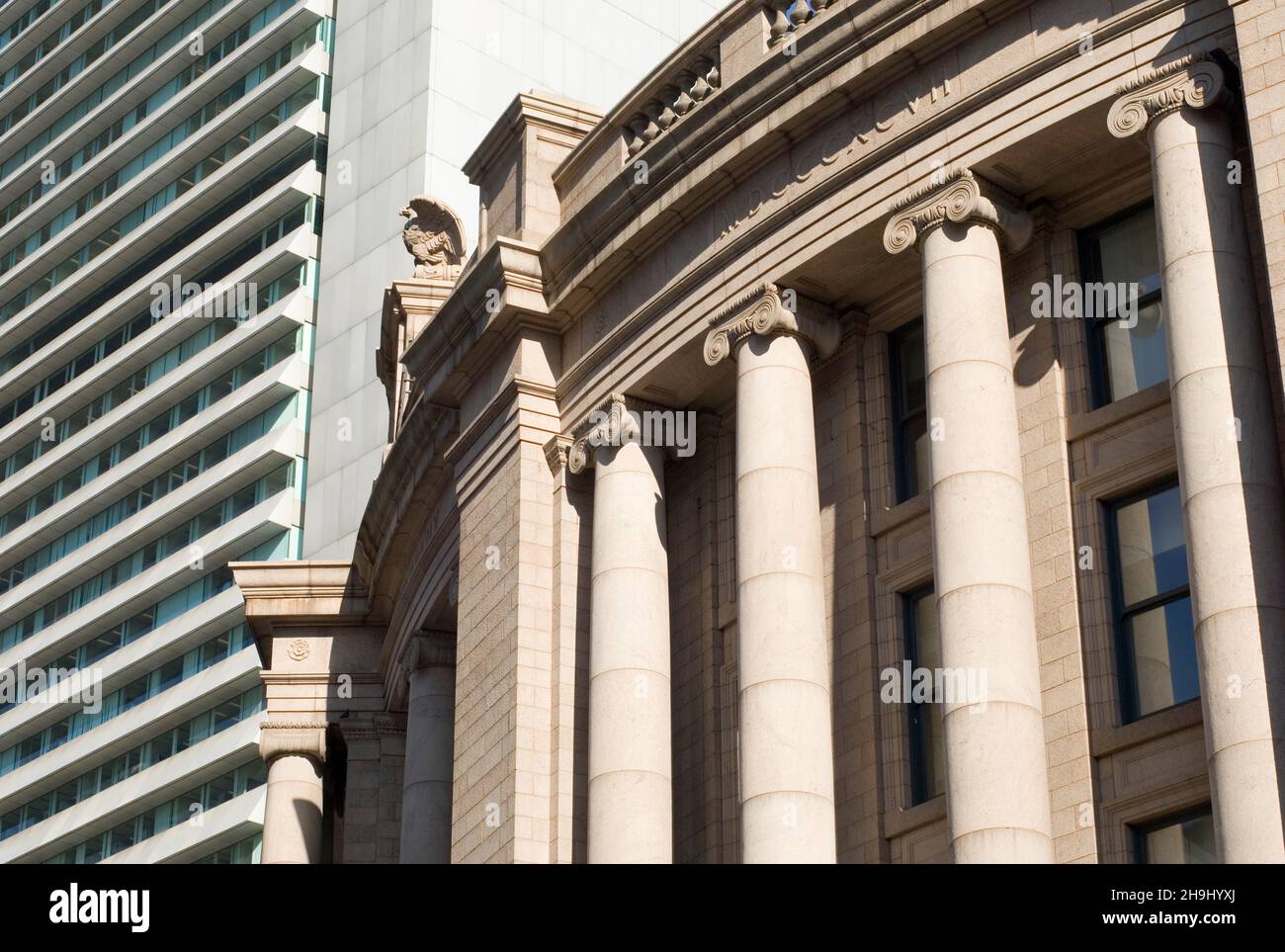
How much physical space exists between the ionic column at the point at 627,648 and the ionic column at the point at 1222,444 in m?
8.82

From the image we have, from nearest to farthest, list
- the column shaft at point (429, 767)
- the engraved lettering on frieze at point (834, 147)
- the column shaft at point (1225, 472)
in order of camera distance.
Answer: the column shaft at point (1225, 472) < the engraved lettering on frieze at point (834, 147) < the column shaft at point (429, 767)

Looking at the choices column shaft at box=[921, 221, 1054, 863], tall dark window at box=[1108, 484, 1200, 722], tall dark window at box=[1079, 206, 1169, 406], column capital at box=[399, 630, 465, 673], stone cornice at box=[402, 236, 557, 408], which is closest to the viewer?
column shaft at box=[921, 221, 1054, 863]

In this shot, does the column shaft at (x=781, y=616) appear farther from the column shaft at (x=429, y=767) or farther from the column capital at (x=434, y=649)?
the column capital at (x=434, y=649)

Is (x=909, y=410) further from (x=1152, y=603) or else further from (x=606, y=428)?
(x=1152, y=603)

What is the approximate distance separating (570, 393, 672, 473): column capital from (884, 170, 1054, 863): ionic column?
5550 millimetres

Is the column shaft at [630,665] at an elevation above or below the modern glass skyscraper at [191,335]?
below

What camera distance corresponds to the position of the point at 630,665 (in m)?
31.0

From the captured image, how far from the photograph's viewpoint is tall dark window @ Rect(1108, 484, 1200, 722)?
2639 centimetres

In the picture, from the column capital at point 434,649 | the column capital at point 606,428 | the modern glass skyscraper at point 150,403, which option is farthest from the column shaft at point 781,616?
the modern glass skyscraper at point 150,403

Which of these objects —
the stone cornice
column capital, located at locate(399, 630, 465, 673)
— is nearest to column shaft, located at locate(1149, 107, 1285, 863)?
the stone cornice

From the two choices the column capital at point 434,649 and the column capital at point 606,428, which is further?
the column capital at point 434,649

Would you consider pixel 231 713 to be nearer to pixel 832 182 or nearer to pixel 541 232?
pixel 541 232

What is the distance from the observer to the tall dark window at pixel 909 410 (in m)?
30.9

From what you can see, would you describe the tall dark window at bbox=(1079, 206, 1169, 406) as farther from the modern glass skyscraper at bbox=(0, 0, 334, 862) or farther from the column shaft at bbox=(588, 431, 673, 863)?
the modern glass skyscraper at bbox=(0, 0, 334, 862)
